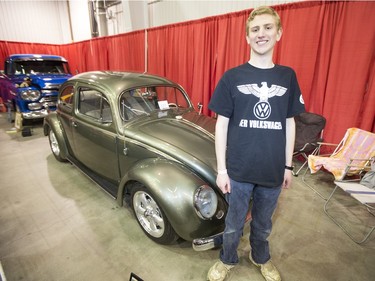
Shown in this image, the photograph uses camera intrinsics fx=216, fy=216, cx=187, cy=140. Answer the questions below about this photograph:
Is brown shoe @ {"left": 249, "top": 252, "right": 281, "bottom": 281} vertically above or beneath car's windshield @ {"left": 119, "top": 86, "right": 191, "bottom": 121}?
beneath

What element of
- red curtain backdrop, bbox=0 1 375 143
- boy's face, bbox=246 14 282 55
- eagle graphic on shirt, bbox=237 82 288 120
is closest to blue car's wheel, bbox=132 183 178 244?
eagle graphic on shirt, bbox=237 82 288 120

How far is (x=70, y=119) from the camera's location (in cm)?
304

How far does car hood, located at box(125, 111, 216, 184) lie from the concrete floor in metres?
0.86

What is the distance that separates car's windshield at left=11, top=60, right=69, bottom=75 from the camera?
5857 mm

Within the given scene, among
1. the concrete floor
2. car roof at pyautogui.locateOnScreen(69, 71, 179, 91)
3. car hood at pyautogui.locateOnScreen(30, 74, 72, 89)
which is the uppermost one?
car roof at pyautogui.locateOnScreen(69, 71, 179, 91)

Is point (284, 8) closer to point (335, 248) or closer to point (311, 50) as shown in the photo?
point (311, 50)

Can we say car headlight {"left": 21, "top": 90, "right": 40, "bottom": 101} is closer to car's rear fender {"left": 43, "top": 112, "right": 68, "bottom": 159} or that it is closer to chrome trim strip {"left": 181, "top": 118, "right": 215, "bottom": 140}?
car's rear fender {"left": 43, "top": 112, "right": 68, "bottom": 159}

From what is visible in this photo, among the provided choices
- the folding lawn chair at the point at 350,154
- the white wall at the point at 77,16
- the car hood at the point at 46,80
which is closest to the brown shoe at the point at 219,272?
the folding lawn chair at the point at 350,154

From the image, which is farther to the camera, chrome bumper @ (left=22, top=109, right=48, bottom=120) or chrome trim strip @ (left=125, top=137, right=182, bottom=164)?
chrome bumper @ (left=22, top=109, right=48, bottom=120)

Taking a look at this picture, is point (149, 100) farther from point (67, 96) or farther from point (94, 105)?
point (67, 96)

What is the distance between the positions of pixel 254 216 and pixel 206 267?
0.71 m

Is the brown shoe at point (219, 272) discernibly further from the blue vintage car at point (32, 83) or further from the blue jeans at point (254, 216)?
the blue vintage car at point (32, 83)

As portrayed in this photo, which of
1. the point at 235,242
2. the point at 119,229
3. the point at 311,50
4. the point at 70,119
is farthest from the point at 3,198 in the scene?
the point at 311,50

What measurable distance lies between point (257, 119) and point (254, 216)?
0.78 meters
